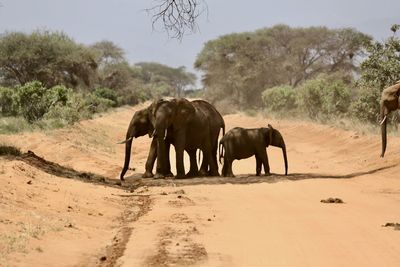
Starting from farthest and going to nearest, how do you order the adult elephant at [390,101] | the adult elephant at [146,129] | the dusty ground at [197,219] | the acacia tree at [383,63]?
1. the acacia tree at [383,63]
2. the adult elephant at [146,129]
3. the adult elephant at [390,101]
4. the dusty ground at [197,219]

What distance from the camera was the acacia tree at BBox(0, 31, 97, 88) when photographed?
41.6 metres

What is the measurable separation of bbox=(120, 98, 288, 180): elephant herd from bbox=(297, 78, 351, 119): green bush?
16913 mm

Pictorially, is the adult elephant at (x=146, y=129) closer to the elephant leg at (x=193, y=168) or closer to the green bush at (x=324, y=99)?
the elephant leg at (x=193, y=168)

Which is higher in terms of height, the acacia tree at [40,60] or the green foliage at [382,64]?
the acacia tree at [40,60]

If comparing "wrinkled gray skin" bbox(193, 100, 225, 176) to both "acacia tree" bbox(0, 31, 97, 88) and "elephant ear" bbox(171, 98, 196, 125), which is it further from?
"acacia tree" bbox(0, 31, 97, 88)

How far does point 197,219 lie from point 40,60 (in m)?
35.3

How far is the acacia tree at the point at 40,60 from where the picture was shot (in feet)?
Result: 136

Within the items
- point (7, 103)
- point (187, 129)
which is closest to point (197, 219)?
point (187, 129)

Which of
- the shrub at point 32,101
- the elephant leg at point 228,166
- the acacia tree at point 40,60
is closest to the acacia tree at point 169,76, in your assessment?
the acacia tree at point 40,60

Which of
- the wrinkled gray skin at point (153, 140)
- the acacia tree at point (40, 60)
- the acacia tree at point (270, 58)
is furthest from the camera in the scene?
the acacia tree at point (270, 58)

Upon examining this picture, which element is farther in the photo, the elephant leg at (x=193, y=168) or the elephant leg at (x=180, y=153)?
the elephant leg at (x=193, y=168)

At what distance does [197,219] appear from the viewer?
9156mm

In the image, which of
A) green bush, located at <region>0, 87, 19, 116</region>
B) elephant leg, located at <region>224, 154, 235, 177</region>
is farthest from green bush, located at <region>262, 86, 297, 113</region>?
elephant leg, located at <region>224, 154, 235, 177</region>

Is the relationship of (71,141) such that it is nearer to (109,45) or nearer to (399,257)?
Answer: (399,257)
